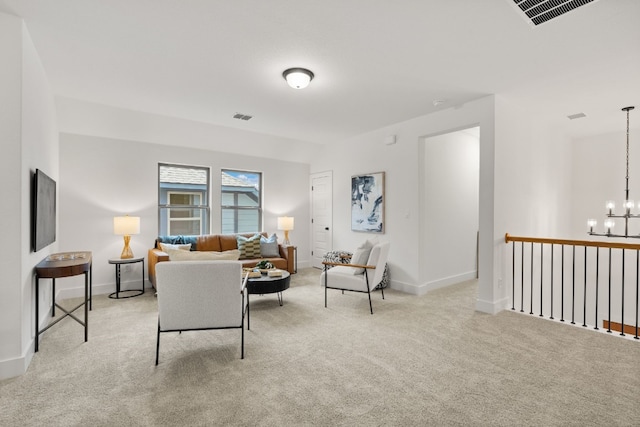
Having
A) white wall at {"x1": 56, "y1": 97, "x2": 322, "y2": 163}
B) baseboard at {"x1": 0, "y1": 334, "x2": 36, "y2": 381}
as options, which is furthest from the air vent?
baseboard at {"x1": 0, "y1": 334, "x2": 36, "y2": 381}

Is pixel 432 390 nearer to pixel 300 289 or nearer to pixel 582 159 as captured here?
pixel 300 289

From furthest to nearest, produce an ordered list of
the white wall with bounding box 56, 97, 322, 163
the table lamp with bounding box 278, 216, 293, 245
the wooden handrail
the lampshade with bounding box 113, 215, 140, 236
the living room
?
the table lamp with bounding box 278, 216, 293, 245 < the lampshade with bounding box 113, 215, 140, 236 < the white wall with bounding box 56, 97, 322, 163 < the wooden handrail < the living room

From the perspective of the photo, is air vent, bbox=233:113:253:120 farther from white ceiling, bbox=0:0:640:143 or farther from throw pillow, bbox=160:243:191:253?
throw pillow, bbox=160:243:191:253

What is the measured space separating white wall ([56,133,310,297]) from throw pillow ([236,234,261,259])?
0.74m

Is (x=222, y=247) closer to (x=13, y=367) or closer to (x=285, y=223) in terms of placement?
(x=285, y=223)

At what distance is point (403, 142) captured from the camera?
5262mm

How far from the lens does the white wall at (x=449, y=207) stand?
17.4ft

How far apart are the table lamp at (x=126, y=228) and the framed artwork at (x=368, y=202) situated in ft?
12.4

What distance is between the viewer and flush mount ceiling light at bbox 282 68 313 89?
3.32 m

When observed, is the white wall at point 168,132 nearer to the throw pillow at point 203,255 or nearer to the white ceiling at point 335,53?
the white ceiling at point 335,53

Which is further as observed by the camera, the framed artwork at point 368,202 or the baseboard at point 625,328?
the framed artwork at point 368,202

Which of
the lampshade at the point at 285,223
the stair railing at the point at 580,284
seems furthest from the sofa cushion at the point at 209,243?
the stair railing at the point at 580,284

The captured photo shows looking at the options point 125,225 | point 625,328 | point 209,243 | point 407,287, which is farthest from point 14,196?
point 625,328

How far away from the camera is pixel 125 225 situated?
16.0ft
